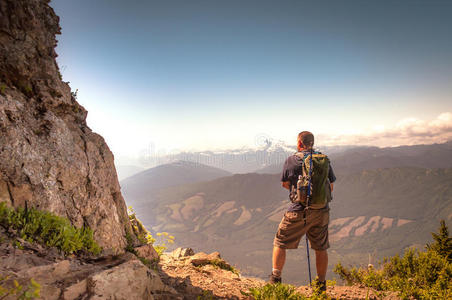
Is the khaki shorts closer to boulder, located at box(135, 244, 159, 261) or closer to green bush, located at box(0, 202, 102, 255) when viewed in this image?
boulder, located at box(135, 244, 159, 261)

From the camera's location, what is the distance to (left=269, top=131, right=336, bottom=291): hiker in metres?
4.28

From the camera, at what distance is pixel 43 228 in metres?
3.13

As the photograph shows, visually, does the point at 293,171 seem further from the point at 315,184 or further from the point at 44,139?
the point at 44,139

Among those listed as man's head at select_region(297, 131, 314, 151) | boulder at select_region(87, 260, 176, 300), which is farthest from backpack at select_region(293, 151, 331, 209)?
boulder at select_region(87, 260, 176, 300)

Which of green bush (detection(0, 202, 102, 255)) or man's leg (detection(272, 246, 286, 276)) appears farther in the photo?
man's leg (detection(272, 246, 286, 276))

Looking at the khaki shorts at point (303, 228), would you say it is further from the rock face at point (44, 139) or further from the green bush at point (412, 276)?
the rock face at point (44, 139)

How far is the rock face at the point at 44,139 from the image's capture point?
355cm

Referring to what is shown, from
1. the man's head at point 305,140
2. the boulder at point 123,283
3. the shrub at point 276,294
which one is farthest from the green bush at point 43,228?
the man's head at point 305,140

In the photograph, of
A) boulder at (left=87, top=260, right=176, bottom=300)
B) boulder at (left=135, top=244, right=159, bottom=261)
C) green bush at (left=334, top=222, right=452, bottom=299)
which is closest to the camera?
boulder at (left=87, top=260, right=176, bottom=300)

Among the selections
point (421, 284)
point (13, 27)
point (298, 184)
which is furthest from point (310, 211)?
point (13, 27)

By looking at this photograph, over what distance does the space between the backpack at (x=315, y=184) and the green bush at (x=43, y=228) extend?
380cm

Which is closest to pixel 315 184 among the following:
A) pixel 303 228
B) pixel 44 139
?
pixel 303 228

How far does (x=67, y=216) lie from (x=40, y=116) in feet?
6.96

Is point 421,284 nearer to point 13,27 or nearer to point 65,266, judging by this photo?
point 65,266
